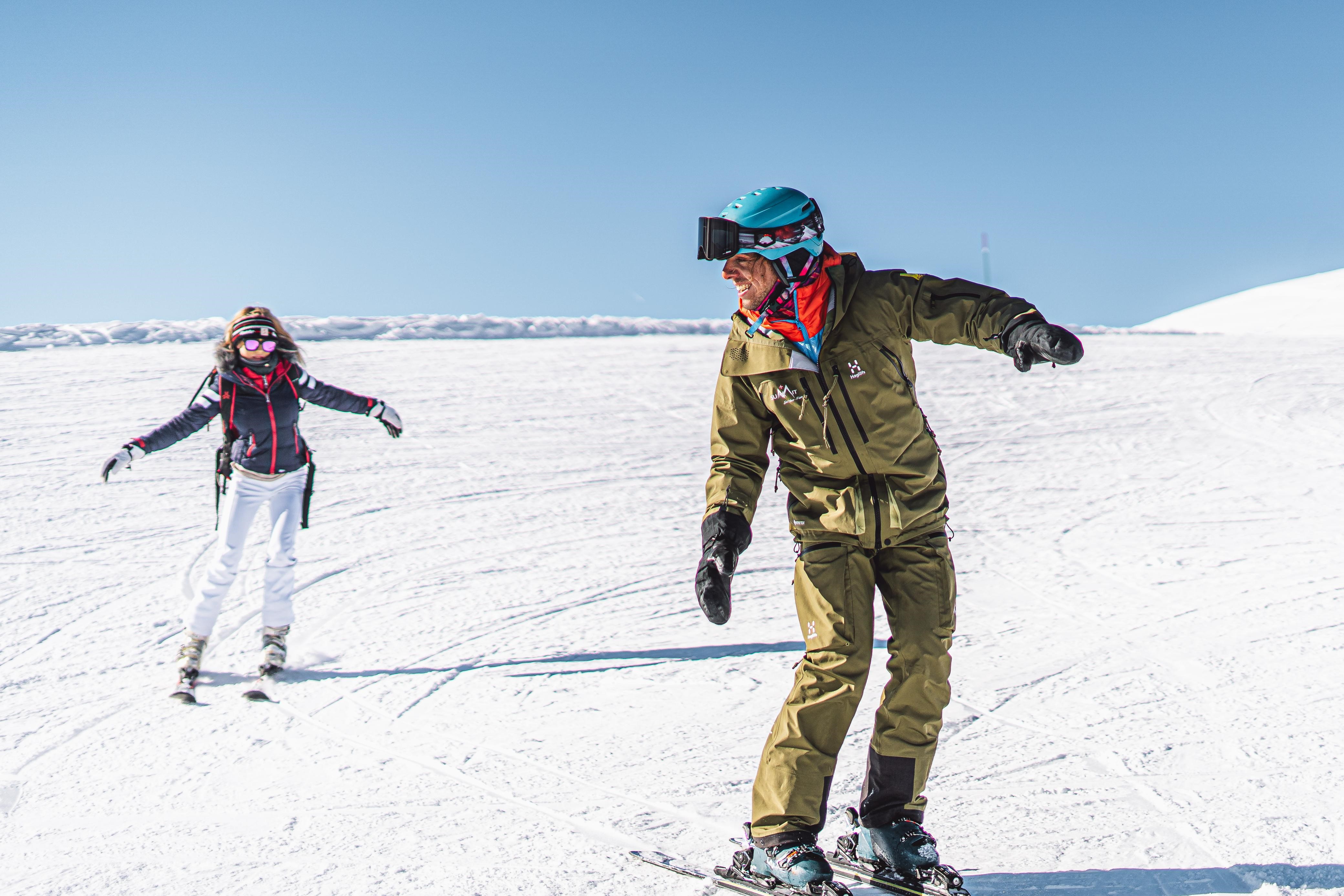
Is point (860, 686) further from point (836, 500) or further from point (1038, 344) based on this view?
point (1038, 344)

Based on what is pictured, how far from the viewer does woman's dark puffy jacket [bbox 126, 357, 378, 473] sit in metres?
5.41

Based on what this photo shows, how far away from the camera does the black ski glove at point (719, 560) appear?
2.73m

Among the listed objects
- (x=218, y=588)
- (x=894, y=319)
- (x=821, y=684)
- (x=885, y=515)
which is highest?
(x=894, y=319)

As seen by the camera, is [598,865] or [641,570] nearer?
[598,865]

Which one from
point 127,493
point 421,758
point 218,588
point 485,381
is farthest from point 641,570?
point 485,381

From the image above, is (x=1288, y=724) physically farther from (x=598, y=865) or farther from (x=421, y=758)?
(x=421, y=758)

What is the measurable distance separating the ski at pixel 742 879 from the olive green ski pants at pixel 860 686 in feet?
0.32

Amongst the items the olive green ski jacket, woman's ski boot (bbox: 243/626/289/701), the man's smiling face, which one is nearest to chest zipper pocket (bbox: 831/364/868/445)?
the olive green ski jacket

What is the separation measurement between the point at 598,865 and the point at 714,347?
17.1 metres

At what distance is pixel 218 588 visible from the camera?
215 inches

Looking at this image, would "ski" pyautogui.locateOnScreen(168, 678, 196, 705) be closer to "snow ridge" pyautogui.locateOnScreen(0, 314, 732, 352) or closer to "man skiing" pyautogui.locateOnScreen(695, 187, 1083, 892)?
"man skiing" pyautogui.locateOnScreen(695, 187, 1083, 892)

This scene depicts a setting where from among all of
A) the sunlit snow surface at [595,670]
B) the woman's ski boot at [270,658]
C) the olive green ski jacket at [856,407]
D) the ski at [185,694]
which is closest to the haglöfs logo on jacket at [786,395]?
the olive green ski jacket at [856,407]

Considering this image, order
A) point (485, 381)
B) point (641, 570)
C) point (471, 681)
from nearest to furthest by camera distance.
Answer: point (471, 681) < point (641, 570) < point (485, 381)

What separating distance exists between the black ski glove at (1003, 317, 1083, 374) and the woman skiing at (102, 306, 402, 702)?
3979 millimetres
